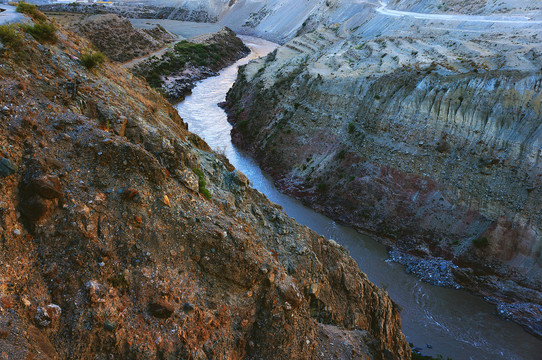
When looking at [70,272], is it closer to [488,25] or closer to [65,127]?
[65,127]

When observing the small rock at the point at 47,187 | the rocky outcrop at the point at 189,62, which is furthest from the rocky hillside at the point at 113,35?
the small rock at the point at 47,187

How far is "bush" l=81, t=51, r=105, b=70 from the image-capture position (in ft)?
34.1

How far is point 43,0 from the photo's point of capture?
274 ft

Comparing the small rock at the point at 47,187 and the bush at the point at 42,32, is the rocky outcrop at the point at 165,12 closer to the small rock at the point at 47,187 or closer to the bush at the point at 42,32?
the bush at the point at 42,32

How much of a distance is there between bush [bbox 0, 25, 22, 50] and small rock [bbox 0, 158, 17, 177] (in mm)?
3484

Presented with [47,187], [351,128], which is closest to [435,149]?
[351,128]

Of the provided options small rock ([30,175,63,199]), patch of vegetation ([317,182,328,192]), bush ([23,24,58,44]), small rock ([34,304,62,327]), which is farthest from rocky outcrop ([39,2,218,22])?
small rock ([34,304,62,327])

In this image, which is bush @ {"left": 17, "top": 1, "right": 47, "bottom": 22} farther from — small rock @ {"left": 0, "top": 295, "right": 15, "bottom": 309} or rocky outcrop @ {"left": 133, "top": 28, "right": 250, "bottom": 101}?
rocky outcrop @ {"left": 133, "top": 28, "right": 250, "bottom": 101}

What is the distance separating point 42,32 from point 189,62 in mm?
47553

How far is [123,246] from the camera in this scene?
23.9 feet

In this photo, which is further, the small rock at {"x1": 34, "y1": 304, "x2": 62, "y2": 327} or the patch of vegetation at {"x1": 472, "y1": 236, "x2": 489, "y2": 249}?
the patch of vegetation at {"x1": 472, "y1": 236, "x2": 489, "y2": 249}

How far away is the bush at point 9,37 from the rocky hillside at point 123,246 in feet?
0.11

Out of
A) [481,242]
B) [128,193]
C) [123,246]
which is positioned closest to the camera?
[123,246]

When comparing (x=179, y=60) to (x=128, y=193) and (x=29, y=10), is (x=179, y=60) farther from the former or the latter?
(x=128, y=193)
